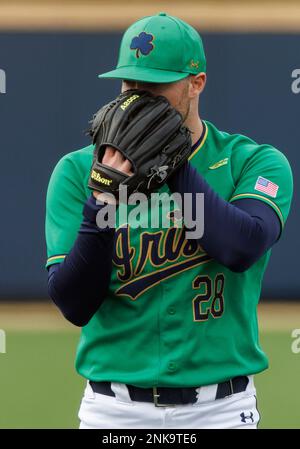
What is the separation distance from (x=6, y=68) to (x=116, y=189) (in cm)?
308

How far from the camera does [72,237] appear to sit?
7.54ft

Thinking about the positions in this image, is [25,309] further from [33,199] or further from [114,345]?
[114,345]

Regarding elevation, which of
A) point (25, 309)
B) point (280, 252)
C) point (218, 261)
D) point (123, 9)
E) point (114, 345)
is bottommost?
point (25, 309)

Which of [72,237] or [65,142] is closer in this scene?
[72,237]

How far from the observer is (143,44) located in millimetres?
2281

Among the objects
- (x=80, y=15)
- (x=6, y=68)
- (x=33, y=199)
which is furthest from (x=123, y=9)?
(x=33, y=199)

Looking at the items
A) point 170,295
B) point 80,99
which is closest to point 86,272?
point 170,295

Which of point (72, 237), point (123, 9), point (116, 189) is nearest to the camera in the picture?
point (116, 189)

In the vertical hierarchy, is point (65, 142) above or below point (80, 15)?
below

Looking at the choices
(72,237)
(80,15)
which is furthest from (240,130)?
(72,237)

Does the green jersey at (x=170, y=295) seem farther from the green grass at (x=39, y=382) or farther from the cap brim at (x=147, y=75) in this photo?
the green grass at (x=39, y=382)

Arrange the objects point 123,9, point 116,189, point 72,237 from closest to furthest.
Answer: point 116,189
point 72,237
point 123,9

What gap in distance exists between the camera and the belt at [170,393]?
2.28m

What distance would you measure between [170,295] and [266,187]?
13.9 inches
